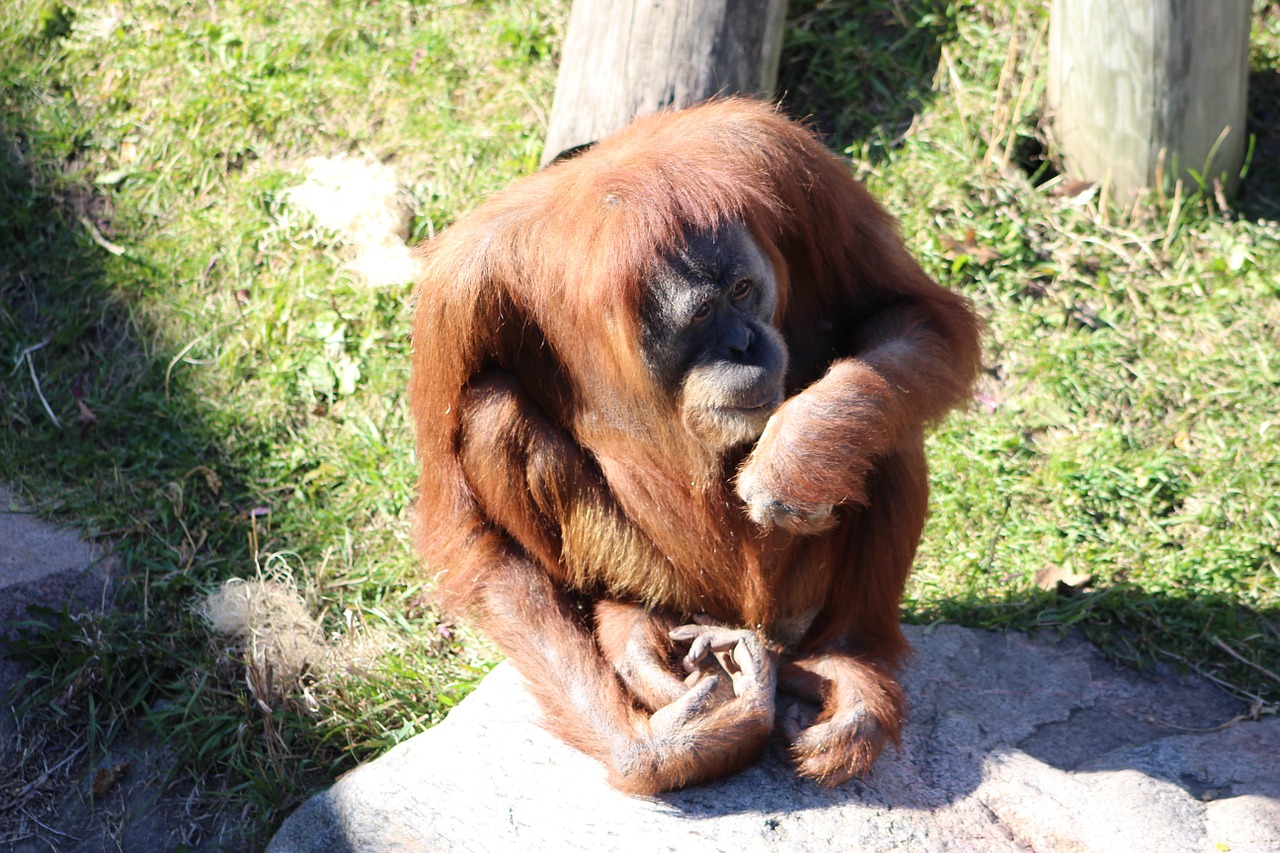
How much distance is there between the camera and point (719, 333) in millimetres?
3033

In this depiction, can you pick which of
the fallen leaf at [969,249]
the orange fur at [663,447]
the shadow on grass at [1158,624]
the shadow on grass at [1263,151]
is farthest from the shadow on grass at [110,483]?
the shadow on grass at [1263,151]

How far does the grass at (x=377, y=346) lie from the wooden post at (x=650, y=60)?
1.56 feet

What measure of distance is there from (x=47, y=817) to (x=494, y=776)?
1.68m

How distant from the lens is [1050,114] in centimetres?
559

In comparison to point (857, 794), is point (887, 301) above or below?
above

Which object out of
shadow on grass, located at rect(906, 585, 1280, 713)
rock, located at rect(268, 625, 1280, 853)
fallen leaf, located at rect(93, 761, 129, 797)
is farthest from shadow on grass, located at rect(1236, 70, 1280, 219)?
fallen leaf, located at rect(93, 761, 129, 797)

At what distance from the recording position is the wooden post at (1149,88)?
512cm

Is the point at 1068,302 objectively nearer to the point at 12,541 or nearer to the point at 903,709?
the point at 903,709

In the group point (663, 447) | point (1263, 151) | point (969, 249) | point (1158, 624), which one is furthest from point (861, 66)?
point (663, 447)

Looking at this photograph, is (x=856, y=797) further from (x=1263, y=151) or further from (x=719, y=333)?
(x=1263, y=151)

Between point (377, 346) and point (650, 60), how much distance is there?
5.41 ft

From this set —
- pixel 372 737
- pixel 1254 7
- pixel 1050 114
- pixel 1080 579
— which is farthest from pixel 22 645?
pixel 1254 7

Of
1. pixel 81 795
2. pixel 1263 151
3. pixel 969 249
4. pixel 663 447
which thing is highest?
pixel 1263 151

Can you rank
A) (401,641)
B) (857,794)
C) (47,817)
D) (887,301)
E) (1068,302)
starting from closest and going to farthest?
(857,794)
(887,301)
(47,817)
(401,641)
(1068,302)
